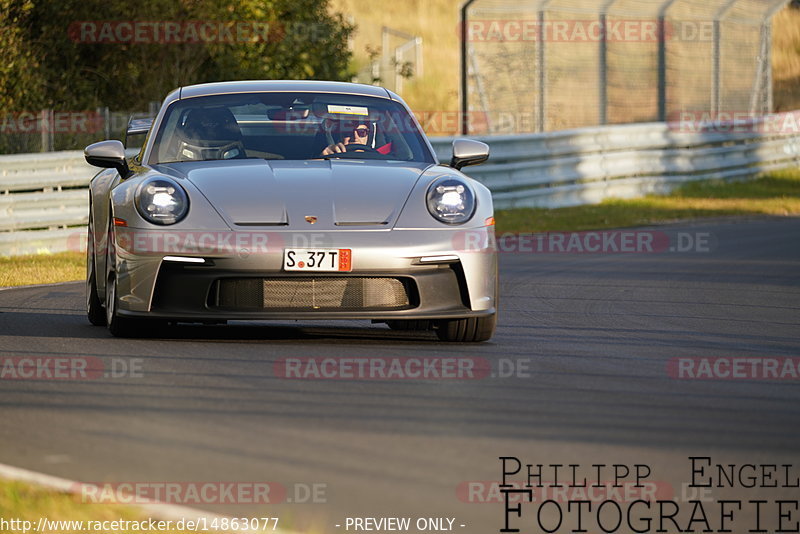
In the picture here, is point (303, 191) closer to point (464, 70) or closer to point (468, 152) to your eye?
point (468, 152)

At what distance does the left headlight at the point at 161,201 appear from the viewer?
24.5ft

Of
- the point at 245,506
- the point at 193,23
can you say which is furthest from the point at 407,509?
the point at 193,23

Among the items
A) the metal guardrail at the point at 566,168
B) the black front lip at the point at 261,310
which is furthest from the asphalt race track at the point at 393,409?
Result: the metal guardrail at the point at 566,168

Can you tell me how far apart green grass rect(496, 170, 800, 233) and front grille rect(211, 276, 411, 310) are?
984 centimetres

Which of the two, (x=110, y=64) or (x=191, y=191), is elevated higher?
(x=110, y=64)

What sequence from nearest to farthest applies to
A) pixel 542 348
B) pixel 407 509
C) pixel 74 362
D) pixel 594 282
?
pixel 407 509, pixel 74 362, pixel 542 348, pixel 594 282

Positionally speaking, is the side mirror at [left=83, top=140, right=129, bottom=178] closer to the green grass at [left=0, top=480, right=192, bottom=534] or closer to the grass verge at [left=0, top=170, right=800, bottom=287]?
the green grass at [left=0, top=480, right=192, bottom=534]

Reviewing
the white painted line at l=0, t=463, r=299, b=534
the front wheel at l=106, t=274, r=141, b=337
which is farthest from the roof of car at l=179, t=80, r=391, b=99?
the white painted line at l=0, t=463, r=299, b=534

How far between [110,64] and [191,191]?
53.3 ft

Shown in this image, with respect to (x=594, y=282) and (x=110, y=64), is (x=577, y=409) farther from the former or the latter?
(x=110, y=64)

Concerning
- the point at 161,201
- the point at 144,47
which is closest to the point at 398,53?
the point at 144,47

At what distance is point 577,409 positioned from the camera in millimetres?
5988

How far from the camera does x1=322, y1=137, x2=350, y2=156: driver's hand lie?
333 inches

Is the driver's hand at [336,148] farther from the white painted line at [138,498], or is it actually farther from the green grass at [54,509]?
the green grass at [54,509]
